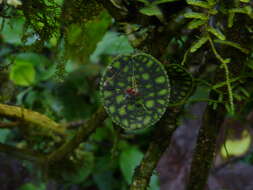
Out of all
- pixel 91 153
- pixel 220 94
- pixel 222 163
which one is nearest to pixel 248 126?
pixel 222 163

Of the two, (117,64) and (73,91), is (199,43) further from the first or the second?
(73,91)

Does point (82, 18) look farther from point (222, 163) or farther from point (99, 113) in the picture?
point (222, 163)

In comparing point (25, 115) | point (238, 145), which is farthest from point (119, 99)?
point (238, 145)

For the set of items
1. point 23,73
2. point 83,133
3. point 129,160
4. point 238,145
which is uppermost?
point 83,133

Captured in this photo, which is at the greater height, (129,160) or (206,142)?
(206,142)

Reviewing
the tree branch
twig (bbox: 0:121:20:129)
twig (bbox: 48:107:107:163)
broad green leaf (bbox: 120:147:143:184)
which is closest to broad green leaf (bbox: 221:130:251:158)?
broad green leaf (bbox: 120:147:143:184)

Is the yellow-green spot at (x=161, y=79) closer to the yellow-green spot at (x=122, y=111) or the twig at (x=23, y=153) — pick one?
the yellow-green spot at (x=122, y=111)
